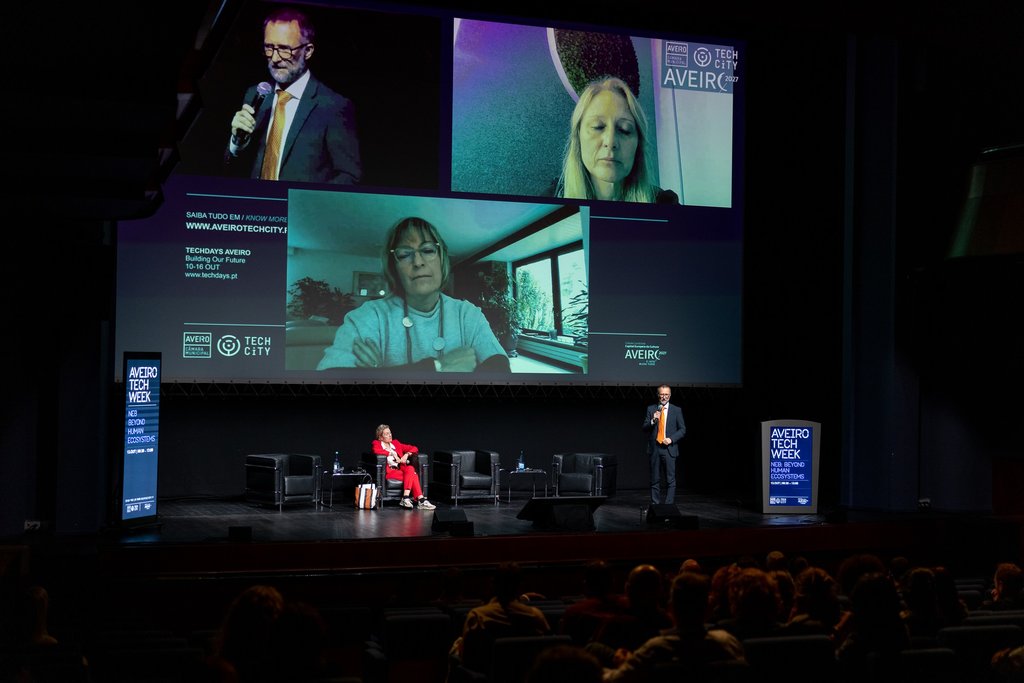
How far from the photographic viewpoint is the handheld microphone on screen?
451 inches

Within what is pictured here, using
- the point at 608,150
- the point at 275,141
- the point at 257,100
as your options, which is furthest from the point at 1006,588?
the point at 257,100

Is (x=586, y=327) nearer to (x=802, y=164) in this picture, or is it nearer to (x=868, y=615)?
(x=802, y=164)

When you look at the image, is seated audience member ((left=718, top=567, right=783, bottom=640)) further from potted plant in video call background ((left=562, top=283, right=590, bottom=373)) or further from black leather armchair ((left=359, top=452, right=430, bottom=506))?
potted plant in video call background ((left=562, top=283, right=590, bottom=373))

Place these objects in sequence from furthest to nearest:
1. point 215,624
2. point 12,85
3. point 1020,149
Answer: point 1020,149 → point 215,624 → point 12,85

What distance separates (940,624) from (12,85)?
443cm

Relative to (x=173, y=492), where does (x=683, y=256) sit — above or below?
above

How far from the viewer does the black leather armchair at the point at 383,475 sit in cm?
1162

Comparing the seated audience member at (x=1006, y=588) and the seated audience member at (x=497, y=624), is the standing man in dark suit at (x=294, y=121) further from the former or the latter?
the seated audience member at (x=1006, y=588)

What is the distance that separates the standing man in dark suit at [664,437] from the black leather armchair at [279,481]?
3.59 metres

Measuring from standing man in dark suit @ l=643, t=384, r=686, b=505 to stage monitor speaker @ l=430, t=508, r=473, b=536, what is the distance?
117 inches

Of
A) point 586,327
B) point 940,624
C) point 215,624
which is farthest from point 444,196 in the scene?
point 940,624

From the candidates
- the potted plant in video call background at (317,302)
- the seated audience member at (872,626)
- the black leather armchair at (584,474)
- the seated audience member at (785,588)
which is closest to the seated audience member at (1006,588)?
the seated audience member at (785,588)

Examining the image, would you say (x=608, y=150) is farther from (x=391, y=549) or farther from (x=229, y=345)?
(x=391, y=549)

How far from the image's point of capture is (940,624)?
418 centimetres
